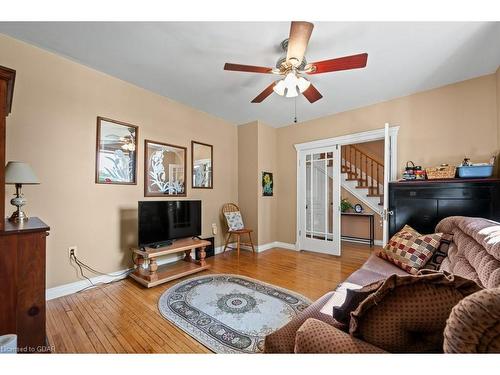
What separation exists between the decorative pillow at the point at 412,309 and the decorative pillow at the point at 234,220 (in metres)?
3.29

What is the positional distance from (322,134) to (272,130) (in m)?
1.09

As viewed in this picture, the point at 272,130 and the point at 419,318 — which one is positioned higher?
the point at 272,130

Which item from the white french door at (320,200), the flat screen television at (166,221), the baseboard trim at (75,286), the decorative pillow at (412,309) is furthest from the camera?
the white french door at (320,200)

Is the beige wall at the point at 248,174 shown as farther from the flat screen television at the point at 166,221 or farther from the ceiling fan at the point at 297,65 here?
the ceiling fan at the point at 297,65

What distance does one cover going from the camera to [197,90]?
3.01 metres

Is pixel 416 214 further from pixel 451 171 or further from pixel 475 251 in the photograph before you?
pixel 475 251

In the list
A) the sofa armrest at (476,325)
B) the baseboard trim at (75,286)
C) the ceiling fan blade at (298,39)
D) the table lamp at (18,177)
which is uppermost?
the ceiling fan blade at (298,39)

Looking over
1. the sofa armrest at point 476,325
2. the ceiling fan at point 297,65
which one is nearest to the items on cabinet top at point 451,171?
the ceiling fan at point 297,65

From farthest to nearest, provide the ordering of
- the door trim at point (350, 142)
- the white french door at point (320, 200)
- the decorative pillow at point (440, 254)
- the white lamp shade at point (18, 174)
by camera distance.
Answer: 1. the white french door at point (320, 200)
2. the door trim at point (350, 142)
3. the decorative pillow at point (440, 254)
4. the white lamp shade at point (18, 174)

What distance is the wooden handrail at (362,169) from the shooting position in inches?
200

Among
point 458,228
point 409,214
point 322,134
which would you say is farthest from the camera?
point 322,134

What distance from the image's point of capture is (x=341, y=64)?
1769mm
